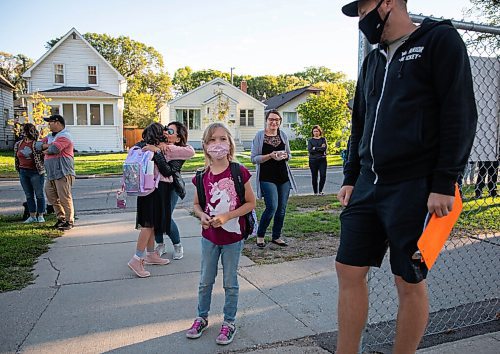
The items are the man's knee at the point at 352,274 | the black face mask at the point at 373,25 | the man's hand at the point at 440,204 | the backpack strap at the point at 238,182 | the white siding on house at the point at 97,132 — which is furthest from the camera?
the white siding on house at the point at 97,132

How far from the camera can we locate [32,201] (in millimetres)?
8211

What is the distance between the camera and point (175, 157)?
5.38 meters

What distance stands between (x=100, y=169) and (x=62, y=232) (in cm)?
1196

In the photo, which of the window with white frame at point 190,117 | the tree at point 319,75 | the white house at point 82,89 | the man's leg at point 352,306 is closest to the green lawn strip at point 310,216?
the man's leg at point 352,306

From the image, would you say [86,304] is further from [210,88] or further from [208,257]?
[210,88]

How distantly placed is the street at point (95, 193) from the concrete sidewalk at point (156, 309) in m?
4.41

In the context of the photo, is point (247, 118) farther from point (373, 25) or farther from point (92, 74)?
point (373, 25)

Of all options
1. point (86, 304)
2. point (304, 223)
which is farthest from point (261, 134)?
point (86, 304)

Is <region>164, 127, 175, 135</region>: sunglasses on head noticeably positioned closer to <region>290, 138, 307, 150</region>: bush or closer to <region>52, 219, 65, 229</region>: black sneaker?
<region>52, 219, 65, 229</region>: black sneaker

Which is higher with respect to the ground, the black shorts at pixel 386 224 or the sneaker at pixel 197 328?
the black shorts at pixel 386 224

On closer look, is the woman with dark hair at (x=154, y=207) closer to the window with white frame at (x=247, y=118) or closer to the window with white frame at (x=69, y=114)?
the window with white frame at (x=69, y=114)

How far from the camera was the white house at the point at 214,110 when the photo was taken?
37.6 metres

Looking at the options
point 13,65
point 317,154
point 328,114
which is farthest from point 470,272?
point 13,65

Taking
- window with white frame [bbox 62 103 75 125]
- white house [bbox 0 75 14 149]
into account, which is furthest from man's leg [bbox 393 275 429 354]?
white house [bbox 0 75 14 149]
